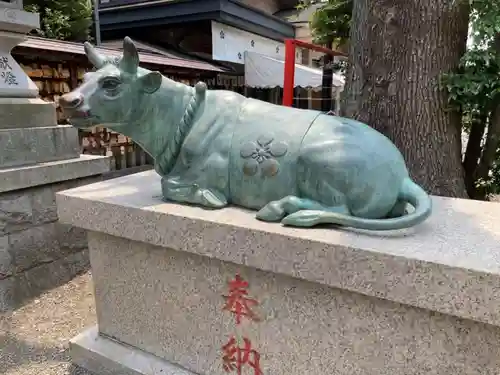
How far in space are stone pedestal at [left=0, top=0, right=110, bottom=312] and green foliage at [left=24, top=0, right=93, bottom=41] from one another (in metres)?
4.92

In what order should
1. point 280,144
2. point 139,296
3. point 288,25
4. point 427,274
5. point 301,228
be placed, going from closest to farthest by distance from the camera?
point 427,274 → point 301,228 → point 280,144 → point 139,296 → point 288,25

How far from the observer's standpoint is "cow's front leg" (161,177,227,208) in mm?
2125

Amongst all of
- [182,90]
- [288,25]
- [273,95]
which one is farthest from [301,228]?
[288,25]

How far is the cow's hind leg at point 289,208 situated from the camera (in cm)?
193

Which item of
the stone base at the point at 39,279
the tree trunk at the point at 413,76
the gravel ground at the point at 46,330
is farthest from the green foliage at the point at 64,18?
the tree trunk at the point at 413,76

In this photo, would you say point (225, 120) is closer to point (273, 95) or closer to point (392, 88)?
point (392, 88)

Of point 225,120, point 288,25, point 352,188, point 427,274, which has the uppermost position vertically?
A: point 288,25

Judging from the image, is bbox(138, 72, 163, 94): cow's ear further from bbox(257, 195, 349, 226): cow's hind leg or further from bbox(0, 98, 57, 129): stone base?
bbox(0, 98, 57, 129): stone base

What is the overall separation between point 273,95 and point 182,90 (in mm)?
8398

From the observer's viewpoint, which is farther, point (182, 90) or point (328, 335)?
point (182, 90)

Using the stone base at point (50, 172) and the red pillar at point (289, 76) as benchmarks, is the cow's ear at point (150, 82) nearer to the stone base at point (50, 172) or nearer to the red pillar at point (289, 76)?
the stone base at point (50, 172)

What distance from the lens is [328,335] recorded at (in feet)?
6.16

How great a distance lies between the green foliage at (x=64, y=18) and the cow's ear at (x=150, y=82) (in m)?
6.97

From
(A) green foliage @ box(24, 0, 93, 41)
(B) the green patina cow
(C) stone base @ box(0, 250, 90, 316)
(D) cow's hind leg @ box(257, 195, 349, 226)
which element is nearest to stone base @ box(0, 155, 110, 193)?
(C) stone base @ box(0, 250, 90, 316)
